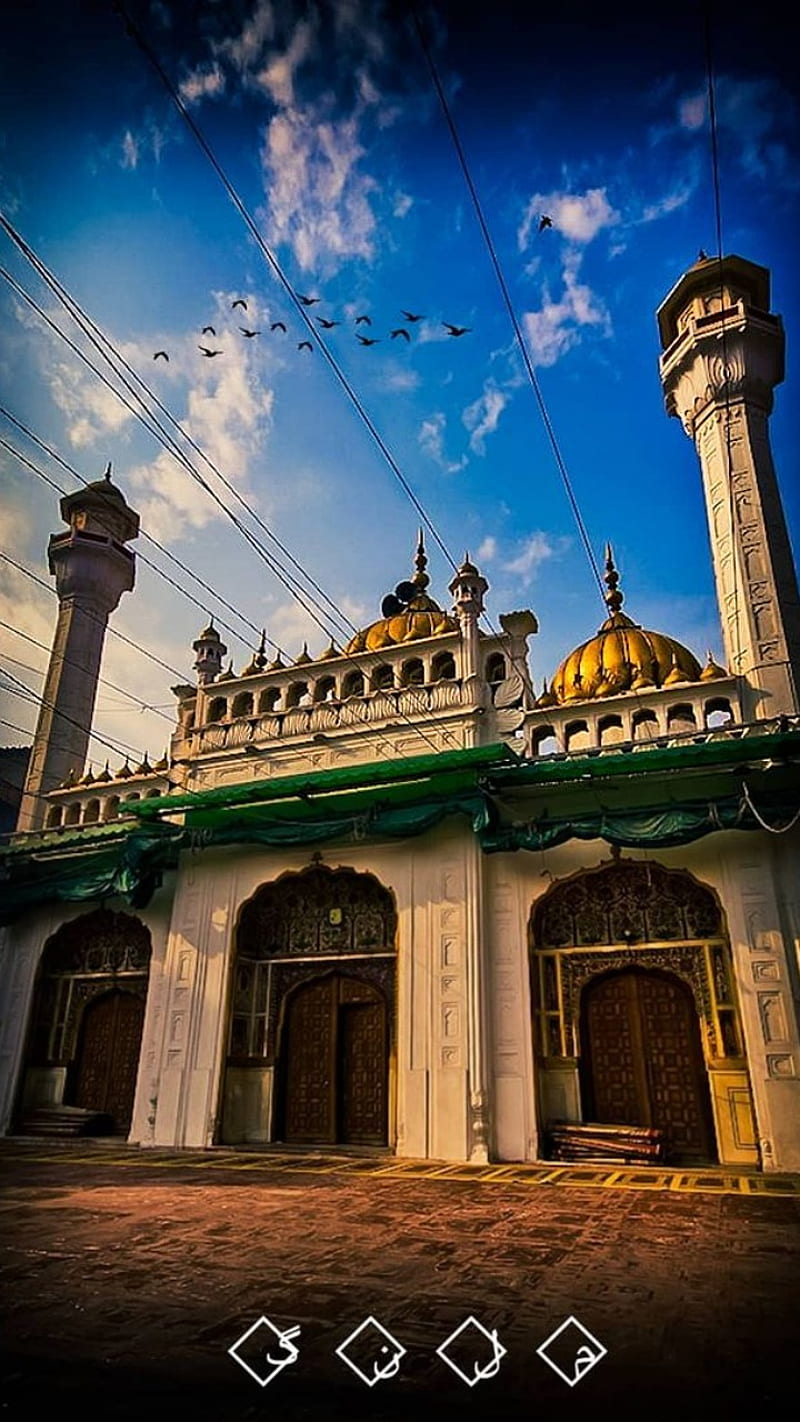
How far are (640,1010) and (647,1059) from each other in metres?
0.68

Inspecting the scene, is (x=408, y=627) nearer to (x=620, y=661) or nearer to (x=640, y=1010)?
(x=620, y=661)

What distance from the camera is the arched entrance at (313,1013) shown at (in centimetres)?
1384

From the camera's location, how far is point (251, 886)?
1481cm

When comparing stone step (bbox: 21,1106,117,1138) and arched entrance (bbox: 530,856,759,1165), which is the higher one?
arched entrance (bbox: 530,856,759,1165)

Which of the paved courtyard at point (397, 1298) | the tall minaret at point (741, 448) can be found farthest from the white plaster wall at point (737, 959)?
the tall minaret at point (741, 448)

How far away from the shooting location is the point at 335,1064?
46.1 feet

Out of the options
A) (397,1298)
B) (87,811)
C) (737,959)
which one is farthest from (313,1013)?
(397,1298)

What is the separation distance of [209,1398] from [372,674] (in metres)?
13.3

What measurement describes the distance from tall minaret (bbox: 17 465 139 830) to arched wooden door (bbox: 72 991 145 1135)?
583cm

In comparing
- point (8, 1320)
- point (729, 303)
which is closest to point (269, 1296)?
Result: point (8, 1320)

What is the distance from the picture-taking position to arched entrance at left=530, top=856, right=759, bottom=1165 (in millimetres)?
11594

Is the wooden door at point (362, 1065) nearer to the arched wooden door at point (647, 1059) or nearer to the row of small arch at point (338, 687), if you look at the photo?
the arched wooden door at point (647, 1059)

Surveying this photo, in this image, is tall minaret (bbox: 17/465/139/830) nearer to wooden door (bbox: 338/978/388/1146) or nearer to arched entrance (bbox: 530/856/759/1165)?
wooden door (bbox: 338/978/388/1146)

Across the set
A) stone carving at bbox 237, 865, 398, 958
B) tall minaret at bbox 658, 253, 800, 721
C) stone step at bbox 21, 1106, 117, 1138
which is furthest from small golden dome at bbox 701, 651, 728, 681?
stone step at bbox 21, 1106, 117, 1138
